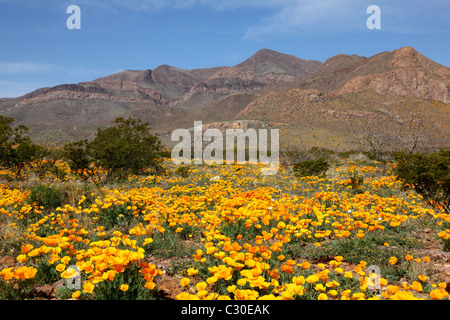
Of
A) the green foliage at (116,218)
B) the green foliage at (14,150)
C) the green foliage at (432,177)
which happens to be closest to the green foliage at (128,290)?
the green foliage at (116,218)

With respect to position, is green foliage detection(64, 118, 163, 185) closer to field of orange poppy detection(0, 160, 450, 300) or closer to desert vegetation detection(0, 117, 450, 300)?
desert vegetation detection(0, 117, 450, 300)

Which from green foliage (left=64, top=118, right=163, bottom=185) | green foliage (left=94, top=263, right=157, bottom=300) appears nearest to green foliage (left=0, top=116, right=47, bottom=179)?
green foliage (left=64, top=118, right=163, bottom=185)

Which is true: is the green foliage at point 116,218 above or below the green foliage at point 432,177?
below

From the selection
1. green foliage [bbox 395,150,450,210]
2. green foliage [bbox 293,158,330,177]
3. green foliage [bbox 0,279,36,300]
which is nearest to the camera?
green foliage [bbox 0,279,36,300]

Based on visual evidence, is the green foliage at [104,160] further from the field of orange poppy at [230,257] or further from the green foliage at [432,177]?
the green foliage at [432,177]

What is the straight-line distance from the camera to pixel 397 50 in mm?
82125

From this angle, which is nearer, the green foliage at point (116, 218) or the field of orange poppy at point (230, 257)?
the field of orange poppy at point (230, 257)

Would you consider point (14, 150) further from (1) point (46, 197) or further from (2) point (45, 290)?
(2) point (45, 290)

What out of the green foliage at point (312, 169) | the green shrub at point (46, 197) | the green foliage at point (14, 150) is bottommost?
the green shrub at point (46, 197)

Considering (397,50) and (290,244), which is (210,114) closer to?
(397,50)

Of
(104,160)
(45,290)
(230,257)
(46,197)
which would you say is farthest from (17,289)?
(104,160)

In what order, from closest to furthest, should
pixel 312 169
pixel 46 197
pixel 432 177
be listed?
pixel 432 177
pixel 46 197
pixel 312 169

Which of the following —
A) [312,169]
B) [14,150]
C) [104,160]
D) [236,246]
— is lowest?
[236,246]
